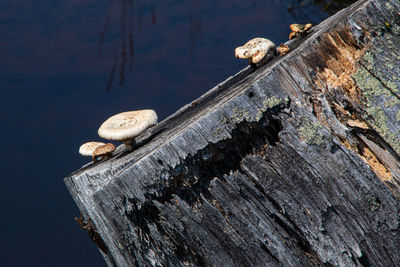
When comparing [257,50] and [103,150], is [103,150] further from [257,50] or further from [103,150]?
[257,50]

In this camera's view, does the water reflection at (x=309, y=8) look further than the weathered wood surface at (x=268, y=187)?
Yes

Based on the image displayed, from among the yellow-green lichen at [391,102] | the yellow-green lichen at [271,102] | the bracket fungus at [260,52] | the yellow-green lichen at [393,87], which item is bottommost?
the yellow-green lichen at [391,102]

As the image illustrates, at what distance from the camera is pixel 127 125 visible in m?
1.63

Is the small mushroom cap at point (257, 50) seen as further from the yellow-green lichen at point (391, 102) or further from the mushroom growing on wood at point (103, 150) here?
the mushroom growing on wood at point (103, 150)

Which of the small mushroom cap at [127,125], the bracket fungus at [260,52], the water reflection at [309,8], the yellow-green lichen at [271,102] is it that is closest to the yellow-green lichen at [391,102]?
the yellow-green lichen at [271,102]

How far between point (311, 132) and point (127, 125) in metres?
0.78

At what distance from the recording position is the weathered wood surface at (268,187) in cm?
132

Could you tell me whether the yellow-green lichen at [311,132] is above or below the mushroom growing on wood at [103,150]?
below

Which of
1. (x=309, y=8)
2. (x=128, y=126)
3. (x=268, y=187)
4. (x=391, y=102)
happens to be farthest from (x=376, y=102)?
(x=309, y=8)

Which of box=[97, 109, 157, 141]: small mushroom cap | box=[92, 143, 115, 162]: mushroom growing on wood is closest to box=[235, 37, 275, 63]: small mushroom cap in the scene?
box=[97, 109, 157, 141]: small mushroom cap

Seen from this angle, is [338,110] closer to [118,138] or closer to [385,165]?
[385,165]

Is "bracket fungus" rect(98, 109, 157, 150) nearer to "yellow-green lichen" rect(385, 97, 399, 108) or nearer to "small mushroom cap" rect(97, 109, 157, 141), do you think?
Answer: "small mushroom cap" rect(97, 109, 157, 141)

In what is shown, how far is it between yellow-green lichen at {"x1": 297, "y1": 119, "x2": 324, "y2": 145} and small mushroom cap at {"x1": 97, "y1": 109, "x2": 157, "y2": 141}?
67 cm

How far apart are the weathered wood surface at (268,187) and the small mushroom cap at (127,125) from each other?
220mm
